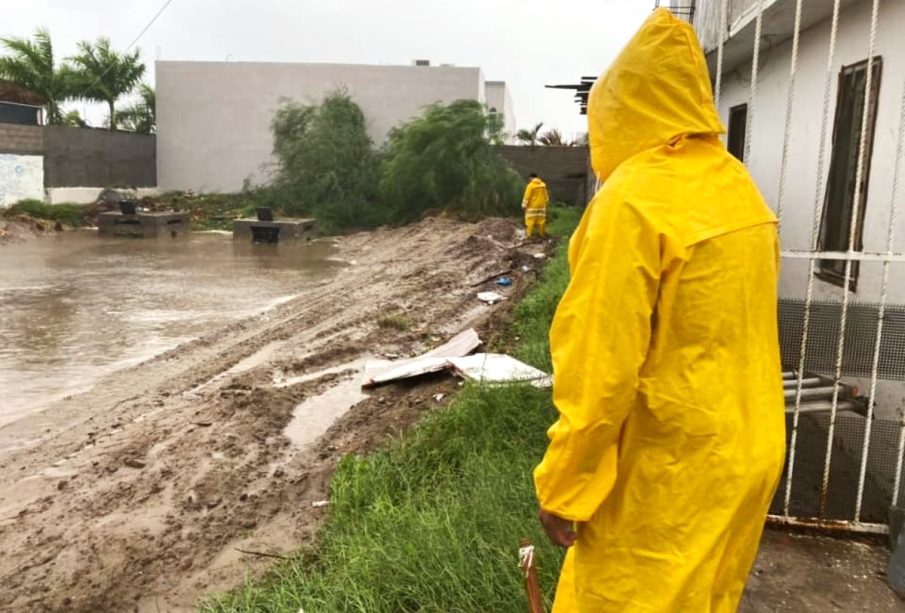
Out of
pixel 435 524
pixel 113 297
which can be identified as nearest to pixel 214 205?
pixel 113 297

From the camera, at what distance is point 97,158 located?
88.1 ft

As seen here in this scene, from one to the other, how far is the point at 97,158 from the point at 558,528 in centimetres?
2863

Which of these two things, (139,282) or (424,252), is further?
(424,252)

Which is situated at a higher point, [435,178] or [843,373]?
[435,178]

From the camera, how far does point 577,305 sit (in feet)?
5.33

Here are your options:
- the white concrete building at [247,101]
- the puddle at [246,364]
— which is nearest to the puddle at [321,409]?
the puddle at [246,364]

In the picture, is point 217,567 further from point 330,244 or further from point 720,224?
point 330,244

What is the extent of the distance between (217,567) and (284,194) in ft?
72.6

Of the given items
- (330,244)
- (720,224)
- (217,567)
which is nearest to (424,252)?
(330,244)

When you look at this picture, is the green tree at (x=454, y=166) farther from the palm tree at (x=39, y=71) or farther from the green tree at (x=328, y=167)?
the palm tree at (x=39, y=71)

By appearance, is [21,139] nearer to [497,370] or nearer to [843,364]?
[497,370]

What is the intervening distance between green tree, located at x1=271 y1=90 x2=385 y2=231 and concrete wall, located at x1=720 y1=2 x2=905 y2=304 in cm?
1538

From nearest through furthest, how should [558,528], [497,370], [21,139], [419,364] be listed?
1. [558,528]
2. [497,370]
3. [419,364]
4. [21,139]

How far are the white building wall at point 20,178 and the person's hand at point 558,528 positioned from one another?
2422 cm
